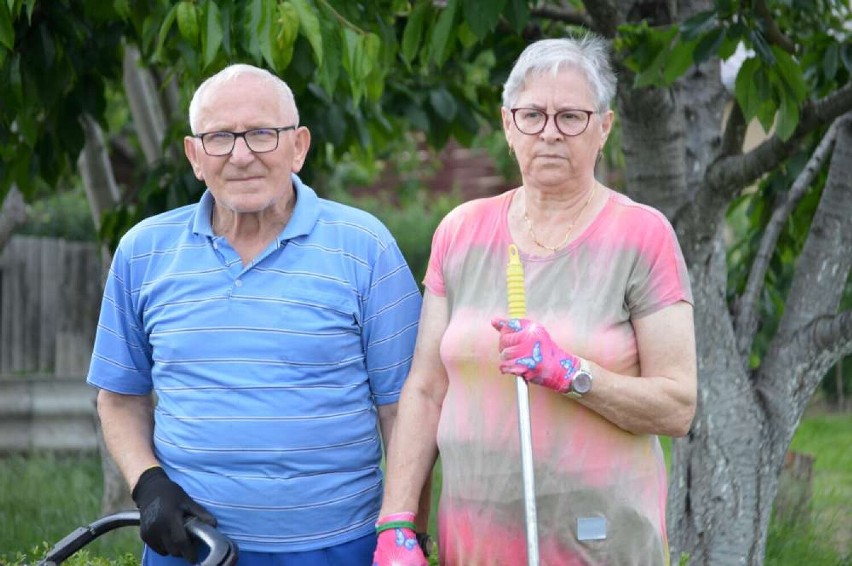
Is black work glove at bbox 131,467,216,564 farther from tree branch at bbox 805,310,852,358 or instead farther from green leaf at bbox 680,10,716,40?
tree branch at bbox 805,310,852,358

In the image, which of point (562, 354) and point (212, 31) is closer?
point (562, 354)

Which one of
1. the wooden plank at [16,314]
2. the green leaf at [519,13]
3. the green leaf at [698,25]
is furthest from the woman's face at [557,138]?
the wooden plank at [16,314]

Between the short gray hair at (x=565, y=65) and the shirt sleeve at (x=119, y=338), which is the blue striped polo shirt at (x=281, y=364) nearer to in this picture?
the shirt sleeve at (x=119, y=338)

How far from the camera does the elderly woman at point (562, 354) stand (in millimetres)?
2926

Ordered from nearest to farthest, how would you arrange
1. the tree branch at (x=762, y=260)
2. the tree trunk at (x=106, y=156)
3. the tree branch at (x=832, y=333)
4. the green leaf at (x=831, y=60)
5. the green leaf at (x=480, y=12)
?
the green leaf at (x=480, y=12), the green leaf at (x=831, y=60), the tree branch at (x=832, y=333), the tree branch at (x=762, y=260), the tree trunk at (x=106, y=156)

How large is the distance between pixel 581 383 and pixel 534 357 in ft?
0.40

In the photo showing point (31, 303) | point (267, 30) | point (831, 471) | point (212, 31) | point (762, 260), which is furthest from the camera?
point (31, 303)

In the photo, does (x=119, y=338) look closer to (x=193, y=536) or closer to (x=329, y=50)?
(x=193, y=536)

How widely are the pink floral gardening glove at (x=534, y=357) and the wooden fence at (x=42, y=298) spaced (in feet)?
41.8

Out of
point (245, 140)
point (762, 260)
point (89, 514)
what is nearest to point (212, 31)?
point (245, 140)

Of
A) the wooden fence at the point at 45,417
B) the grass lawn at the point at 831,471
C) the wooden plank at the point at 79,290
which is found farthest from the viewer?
the wooden plank at the point at 79,290

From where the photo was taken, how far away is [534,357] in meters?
2.80

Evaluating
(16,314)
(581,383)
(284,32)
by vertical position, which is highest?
(284,32)

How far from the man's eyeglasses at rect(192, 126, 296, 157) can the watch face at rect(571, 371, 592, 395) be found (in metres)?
0.88
